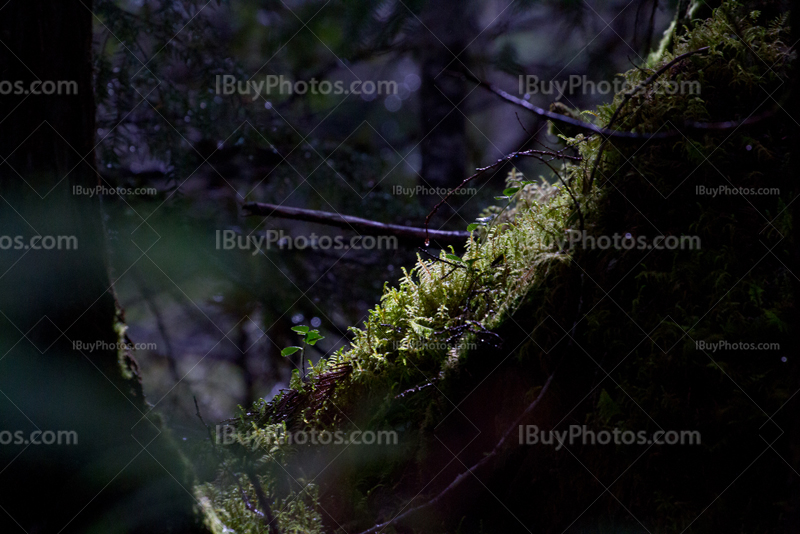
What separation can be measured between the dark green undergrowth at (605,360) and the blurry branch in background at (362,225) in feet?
2.30

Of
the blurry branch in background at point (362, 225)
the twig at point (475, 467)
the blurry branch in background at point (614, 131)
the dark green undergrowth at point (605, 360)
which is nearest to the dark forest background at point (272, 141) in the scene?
the blurry branch in background at point (362, 225)

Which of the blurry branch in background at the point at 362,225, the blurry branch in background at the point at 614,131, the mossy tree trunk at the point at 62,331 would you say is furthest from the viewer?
the blurry branch in background at the point at 362,225

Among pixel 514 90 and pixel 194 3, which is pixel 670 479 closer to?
pixel 194 3

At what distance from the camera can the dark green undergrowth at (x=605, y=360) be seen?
1.41 m

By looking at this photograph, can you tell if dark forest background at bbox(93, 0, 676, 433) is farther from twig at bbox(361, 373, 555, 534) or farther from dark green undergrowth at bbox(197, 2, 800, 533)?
twig at bbox(361, 373, 555, 534)

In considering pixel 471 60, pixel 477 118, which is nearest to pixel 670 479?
pixel 471 60

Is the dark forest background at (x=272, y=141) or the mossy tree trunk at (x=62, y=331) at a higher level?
the dark forest background at (x=272, y=141)

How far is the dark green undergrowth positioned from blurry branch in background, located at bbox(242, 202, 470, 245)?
2.30 feet

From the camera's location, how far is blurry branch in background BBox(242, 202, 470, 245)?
2723 millimetres

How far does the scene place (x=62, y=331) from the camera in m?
1.61

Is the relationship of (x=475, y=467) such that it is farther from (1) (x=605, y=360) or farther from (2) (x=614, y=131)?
(2) (x=614, y=131)

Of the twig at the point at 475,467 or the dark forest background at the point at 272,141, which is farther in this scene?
the dark forest background at the point at 272,141

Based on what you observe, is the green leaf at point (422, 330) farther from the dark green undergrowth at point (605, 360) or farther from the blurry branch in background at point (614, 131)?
the blurry branch in background at point (614, 131)

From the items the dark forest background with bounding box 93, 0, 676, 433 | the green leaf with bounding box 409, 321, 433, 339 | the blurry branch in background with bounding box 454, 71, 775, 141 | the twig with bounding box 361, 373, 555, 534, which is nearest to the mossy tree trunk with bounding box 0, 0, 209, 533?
the twig with bounding box 361, 373, 555, 534
